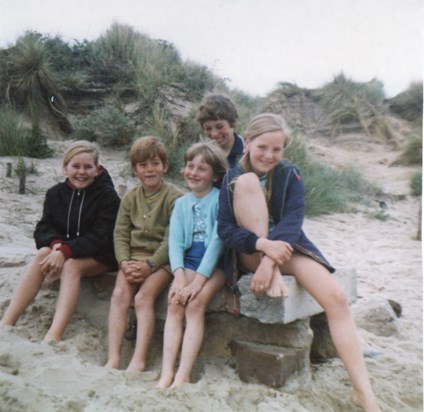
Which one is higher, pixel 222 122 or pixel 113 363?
pixel 222 122

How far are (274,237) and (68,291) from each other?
119 cm

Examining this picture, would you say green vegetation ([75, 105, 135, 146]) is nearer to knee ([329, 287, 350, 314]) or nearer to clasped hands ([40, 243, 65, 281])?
clasped hands ([40, 243, 65, 281])

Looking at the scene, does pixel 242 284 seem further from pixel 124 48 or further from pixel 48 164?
pixel 124 48

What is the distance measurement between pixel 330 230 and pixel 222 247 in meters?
4.31

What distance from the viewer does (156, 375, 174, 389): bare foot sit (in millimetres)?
2221

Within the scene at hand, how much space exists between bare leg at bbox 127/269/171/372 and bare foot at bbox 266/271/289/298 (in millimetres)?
674

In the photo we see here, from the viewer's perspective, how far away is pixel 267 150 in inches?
97.2

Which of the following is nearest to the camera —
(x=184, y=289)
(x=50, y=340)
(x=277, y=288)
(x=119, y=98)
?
(x=277, y=288)

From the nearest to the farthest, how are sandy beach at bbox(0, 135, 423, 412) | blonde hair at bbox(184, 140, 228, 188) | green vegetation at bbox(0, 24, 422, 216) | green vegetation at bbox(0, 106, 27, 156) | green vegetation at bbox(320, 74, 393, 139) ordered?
sandy beach at bbox(0, 135, 423, 412)
blonde hair at bbox(184, 140, 228, 188)
green vegetation at bbox(0, 106, 27, 156)
green vegetation at bbox(0, 24, 422, 216)
green vegetation at bbox(320, 74, 393, 139)

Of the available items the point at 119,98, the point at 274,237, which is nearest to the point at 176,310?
the point at 274,237

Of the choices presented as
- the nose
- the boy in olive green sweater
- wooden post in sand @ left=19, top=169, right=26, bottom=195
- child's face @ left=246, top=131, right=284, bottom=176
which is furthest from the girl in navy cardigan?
wooden post in sand @ left=19, top=169, right=26, bottom=195

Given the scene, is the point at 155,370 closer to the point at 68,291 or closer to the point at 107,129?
the point at 68,291

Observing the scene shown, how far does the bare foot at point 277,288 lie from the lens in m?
2.21

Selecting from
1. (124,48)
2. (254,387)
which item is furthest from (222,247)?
(124,48)
